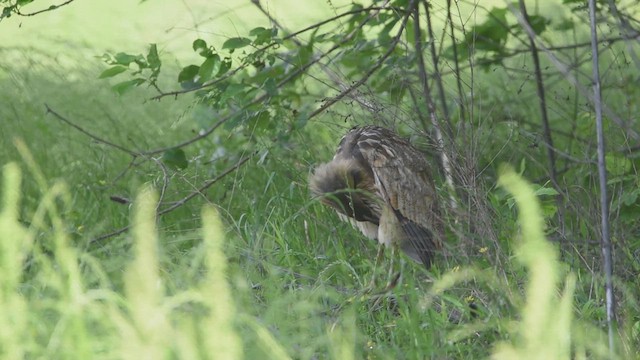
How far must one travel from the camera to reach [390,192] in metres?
5.56

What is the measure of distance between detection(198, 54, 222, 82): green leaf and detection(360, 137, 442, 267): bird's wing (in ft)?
2.47

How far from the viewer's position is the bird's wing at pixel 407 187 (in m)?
5.46

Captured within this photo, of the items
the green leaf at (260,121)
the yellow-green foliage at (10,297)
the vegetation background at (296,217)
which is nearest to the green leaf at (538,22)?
the vegetation background at (296,217)

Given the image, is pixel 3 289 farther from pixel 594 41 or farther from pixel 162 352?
pixel 594 41

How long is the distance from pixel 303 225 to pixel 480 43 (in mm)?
1695

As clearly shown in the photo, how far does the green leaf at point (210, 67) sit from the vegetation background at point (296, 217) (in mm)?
10

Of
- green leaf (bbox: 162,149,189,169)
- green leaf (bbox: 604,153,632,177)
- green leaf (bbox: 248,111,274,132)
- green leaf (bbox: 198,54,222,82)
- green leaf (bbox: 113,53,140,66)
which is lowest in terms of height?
green leaf (bbox: 604,153,632,177)

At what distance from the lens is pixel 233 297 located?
3.76 metres

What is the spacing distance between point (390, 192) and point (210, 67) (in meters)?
1.00

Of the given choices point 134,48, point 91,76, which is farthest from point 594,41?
point 134,48

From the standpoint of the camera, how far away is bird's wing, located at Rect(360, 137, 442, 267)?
5.46 metres

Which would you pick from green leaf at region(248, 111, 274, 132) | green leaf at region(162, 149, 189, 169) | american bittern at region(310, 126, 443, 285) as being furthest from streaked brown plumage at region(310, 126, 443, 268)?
green leaf at region(162, 149, 189, 169)

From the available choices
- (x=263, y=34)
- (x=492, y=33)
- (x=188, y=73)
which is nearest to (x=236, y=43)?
(x=263, y=34)

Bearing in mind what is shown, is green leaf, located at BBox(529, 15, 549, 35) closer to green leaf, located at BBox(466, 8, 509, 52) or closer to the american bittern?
green leaf, located at BBox(466, 8, 509, 52)
